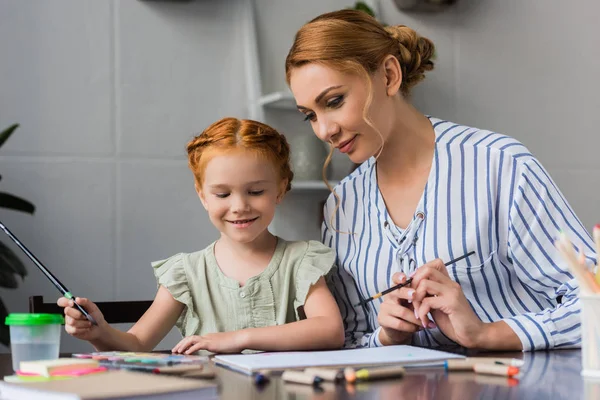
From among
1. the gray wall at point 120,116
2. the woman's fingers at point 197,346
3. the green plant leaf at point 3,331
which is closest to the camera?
the woman's fingers at point 197,346

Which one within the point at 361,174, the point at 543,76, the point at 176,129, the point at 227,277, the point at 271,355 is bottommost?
the point at 271,355

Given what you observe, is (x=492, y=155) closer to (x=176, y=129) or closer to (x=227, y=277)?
(x=227, y=277)

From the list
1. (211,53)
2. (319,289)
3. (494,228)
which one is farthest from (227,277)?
(211,53)

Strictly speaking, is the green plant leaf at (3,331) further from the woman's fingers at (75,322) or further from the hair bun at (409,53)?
the hair bun at (409,53)

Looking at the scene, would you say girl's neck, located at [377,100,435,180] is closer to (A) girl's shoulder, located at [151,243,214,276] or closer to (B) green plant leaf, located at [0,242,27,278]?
(A) girl's shoulder, located at [151,243,214,276]

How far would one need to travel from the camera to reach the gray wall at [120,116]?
8.93 ft

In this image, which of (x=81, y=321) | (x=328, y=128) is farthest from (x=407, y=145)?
(x=81, y=321)

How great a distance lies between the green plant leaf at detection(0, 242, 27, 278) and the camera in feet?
7.79

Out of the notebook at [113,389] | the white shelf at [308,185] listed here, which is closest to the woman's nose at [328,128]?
the notebook at [113,389]

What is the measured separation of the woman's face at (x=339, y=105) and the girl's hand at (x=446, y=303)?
423 mm

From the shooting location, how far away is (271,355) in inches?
48.1

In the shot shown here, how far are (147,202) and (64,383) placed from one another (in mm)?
2044

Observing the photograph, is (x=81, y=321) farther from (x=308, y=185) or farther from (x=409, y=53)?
(x=308, y=185)

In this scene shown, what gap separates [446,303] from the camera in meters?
1.38
